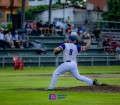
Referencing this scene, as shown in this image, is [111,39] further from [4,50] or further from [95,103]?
[95,103]

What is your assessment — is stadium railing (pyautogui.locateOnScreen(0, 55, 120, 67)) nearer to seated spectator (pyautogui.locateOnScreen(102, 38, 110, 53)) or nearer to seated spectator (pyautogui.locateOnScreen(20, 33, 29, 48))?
seated spectator (pyautogui.locateOnScreen(102, 38, 110, 53))

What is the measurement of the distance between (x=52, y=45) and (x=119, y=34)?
24.4ft

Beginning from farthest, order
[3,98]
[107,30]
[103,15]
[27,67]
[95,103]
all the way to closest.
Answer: [103,15] → [107,30] → [27,67] → [3,98] → [95,103]

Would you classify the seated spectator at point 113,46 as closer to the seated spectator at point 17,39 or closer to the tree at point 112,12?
the seated spectator at point 17,39

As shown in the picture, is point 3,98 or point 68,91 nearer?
point 3,98

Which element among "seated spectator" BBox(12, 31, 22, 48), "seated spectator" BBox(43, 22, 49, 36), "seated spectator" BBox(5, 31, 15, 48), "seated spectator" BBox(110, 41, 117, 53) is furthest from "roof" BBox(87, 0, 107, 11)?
"seated spectator" BBox(5, 31, 15, 48)

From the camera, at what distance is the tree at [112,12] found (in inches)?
2505

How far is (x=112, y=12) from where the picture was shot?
2527 inches

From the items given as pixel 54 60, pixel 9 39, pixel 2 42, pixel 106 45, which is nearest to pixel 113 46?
pixel 106 45

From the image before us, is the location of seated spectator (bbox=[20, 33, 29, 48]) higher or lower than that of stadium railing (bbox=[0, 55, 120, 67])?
higher

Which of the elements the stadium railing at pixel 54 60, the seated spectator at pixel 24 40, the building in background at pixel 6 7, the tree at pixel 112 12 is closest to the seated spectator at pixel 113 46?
the stadium railing at pixel 54 60

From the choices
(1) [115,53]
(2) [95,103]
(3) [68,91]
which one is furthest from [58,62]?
(2) [95,103]

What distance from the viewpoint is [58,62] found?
4109cm

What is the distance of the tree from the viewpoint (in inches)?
2505
